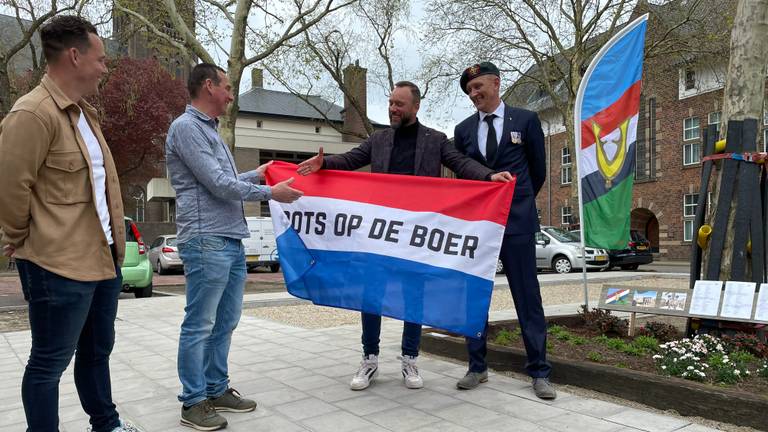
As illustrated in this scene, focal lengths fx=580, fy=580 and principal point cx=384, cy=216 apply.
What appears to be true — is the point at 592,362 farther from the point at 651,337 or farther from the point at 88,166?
the point at 88,166

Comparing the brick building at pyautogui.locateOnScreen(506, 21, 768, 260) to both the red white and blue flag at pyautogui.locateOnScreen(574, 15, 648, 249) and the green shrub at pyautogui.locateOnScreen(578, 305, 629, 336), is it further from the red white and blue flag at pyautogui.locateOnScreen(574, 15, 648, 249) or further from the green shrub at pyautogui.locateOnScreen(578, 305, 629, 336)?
the green shrub at pyautogui.locateOnScreen(578, 305, 629, 336)

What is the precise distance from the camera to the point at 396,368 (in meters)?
4.98

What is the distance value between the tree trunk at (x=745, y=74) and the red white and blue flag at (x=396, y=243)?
91.4 inches

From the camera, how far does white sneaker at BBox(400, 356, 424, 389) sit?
168 inches

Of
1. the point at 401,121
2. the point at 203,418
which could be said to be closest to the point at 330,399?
the point at 203,418

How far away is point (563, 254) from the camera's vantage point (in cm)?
1895

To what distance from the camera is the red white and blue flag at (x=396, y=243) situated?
4.00 m

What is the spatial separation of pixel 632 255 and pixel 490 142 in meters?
17.5

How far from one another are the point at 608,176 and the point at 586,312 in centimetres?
139

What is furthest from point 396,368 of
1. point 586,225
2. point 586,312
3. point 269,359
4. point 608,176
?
point 608,176

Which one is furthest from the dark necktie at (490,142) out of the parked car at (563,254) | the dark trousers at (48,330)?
the parked car at (563,254)

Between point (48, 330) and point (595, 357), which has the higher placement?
point (48, 330)

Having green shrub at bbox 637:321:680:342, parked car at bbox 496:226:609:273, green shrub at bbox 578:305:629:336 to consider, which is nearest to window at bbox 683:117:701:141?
parked car at bbox 496:226:609:273

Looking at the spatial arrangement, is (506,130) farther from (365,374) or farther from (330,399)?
(330,399)
